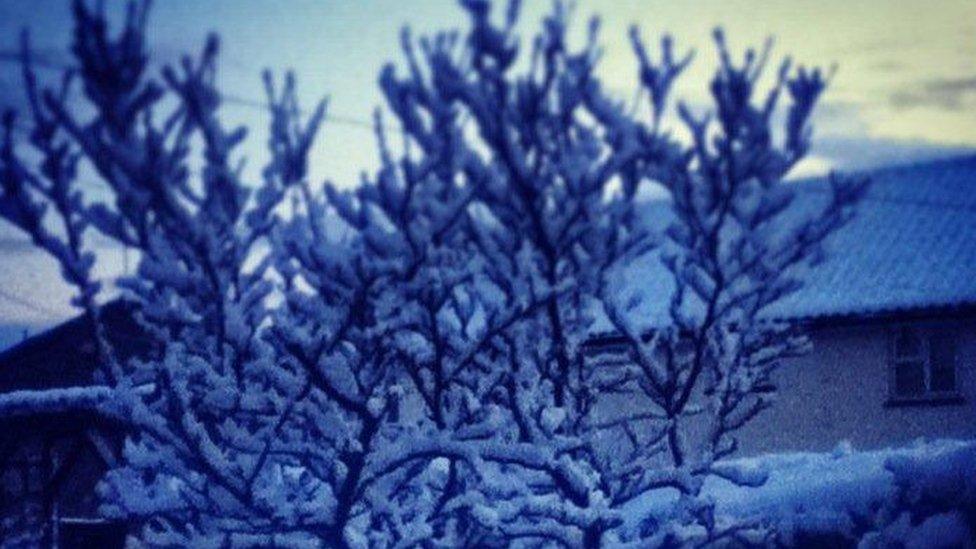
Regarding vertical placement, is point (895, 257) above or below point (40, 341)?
above

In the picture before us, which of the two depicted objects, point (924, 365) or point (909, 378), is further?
point (909, 378)

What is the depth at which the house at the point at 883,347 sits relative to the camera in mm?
13180

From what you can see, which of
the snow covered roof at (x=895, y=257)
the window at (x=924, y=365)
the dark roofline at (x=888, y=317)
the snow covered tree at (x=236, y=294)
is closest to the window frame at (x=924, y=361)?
the window at (x=924, y=365)

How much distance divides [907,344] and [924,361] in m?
0.53

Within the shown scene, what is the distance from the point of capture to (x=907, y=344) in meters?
14.0

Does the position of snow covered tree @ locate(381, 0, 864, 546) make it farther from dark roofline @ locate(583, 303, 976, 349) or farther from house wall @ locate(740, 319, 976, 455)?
house wall @ locate(740, 319, 976, 455)

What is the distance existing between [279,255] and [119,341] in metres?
12.3

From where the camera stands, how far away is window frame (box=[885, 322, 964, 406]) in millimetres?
13227

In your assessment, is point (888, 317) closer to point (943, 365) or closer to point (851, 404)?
point (943, 365)

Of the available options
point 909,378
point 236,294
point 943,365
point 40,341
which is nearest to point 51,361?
point 40,341

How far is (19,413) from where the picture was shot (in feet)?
26.9

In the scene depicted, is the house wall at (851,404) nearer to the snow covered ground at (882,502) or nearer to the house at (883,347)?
the house at (883,347)

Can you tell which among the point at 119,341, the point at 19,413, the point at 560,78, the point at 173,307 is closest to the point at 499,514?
the point at 173,307

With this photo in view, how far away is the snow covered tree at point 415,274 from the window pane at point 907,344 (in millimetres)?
9633
